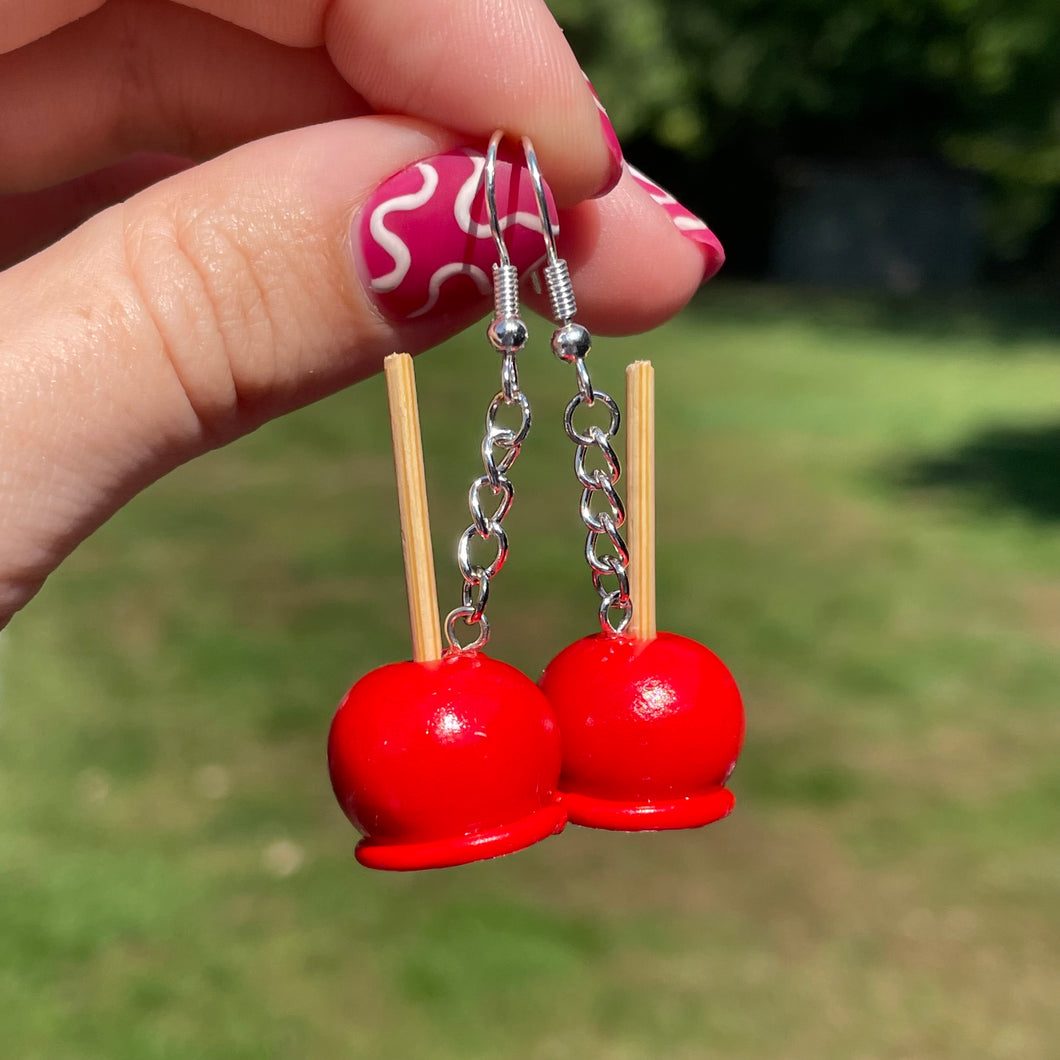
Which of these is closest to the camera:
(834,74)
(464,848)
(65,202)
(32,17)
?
(464,848)

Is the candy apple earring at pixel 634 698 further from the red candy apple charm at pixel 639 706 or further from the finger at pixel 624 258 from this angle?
the finger at pixel 624 258

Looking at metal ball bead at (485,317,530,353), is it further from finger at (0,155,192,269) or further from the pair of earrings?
finger at (0,155,192,269)

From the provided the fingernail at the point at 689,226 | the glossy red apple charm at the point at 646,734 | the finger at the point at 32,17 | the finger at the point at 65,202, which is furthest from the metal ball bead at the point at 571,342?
the finger at the point at 65,202

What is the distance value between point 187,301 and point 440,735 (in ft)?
2.10

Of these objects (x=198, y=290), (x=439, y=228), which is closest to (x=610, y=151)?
(x=439, y=228)

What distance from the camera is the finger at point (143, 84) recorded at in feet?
7.05

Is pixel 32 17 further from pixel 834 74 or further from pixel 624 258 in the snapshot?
pixel 834 74

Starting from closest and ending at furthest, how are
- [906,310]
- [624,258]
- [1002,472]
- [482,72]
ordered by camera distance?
[482,72] < [624,258] < [1002,472] < [906,310]

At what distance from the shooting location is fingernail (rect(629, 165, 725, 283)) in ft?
6.94

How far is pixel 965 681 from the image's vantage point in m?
5.65

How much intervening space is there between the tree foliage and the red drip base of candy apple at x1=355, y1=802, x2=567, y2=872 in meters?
16.0

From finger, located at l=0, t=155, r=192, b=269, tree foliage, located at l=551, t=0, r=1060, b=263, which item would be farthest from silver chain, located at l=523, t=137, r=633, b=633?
tree foliage, located at l=551, t=0, r=1060, b=263

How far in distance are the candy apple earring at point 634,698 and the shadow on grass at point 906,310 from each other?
1358 centimetres

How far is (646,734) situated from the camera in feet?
5.43
